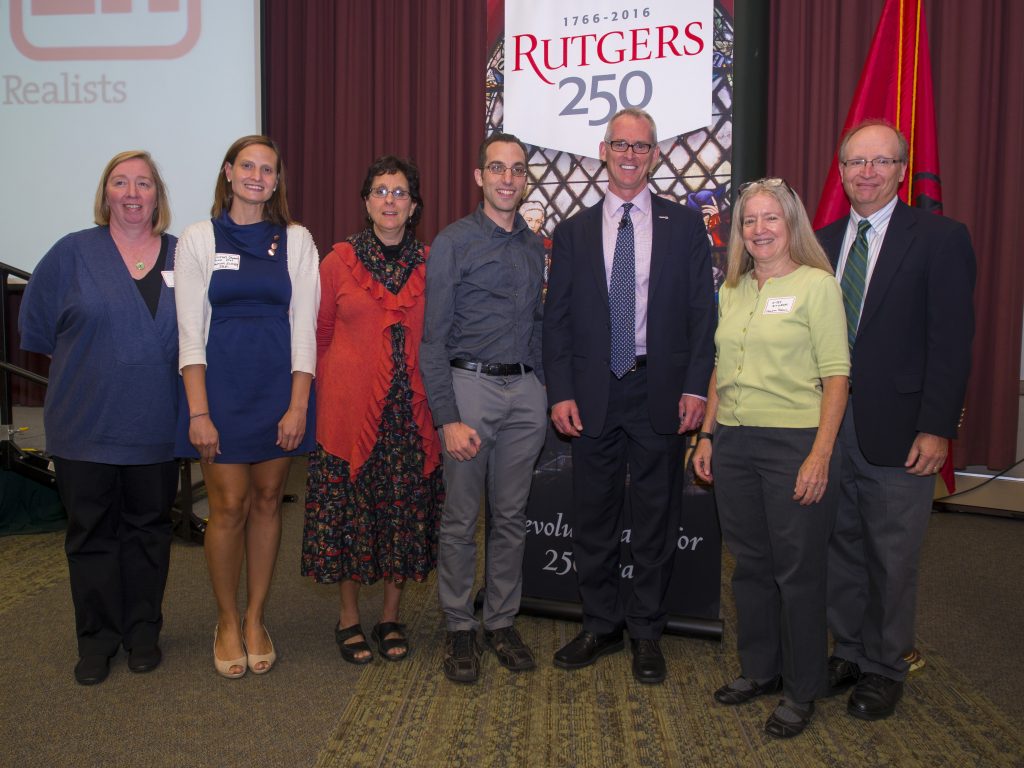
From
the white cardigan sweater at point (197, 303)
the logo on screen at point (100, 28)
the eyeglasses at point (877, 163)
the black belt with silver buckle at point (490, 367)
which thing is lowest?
the black belt with silver buckle at point (490, 367)

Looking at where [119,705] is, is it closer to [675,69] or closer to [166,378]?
[166,378]

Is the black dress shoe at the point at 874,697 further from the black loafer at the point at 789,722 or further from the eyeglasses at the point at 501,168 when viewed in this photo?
the eyeglasses at the point at 501,168

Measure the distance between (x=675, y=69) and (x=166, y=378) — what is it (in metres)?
2.65

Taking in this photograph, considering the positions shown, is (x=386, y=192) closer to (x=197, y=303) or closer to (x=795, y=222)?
(x=197, y=303)

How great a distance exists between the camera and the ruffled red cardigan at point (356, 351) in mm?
2393

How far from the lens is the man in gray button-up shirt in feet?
7.72

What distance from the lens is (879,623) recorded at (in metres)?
2.24

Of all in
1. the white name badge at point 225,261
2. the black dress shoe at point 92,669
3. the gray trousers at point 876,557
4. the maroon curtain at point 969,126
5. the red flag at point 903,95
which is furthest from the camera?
the maroon curtain at point 969,126

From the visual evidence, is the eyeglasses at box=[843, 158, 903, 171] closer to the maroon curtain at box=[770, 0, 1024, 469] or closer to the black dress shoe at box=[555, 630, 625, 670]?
the black dress shoe at box=[555, 630, 625, 670]

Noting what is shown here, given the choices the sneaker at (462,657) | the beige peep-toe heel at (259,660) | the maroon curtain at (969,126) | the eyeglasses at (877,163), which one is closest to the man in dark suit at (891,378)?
the eyeglasses at (877,163)

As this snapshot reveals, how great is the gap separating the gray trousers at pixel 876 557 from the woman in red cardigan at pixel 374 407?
1.25 meters

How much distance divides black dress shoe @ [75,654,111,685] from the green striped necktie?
2.40m

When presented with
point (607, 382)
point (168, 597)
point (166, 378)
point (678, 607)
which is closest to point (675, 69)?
point (607, 382)

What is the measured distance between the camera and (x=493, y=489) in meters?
2.50
